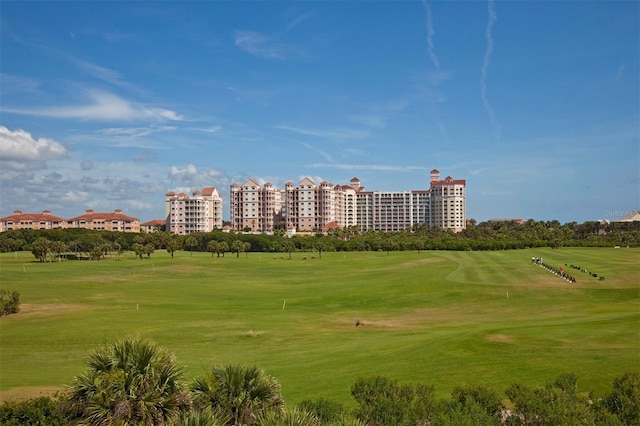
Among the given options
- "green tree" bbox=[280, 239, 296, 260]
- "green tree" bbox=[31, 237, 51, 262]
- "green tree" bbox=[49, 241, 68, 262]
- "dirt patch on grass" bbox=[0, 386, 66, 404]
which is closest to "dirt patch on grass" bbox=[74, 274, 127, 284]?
"green tree" bbox=[31, 237, 51, 262]

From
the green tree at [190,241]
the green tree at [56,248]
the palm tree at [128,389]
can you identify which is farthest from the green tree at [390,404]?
the green tree at [190,241]

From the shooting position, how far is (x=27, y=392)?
30859 mm

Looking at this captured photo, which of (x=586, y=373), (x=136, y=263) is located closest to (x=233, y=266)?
(x=136, y=263)

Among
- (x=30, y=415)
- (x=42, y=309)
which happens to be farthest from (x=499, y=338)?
(x=42, y=309)

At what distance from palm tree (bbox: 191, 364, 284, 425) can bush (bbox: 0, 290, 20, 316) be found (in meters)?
50.7

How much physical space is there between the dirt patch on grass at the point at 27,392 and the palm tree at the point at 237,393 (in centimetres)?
1411

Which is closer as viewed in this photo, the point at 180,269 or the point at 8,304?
the point at 8,304

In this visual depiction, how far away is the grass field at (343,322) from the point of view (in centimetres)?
3447

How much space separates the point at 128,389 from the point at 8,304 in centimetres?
5151

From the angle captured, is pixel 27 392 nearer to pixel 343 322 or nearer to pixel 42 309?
pixel 343 322

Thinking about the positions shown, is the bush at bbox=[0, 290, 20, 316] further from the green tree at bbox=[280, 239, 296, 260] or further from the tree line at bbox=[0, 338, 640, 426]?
the green tree at bbox=[280, 239, 296, 260]

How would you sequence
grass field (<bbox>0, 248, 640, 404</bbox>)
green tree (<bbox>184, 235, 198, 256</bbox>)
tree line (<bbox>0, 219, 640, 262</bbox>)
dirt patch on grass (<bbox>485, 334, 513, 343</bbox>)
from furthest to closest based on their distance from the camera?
green tree (<bbox>184, 235, 198, 256</bbox>), tree line (<bbox>0, 219, 640, 262</bbox>), dirt patch on grass (<bbox>485, 334, 513, 343</bbox>), grass field (<bbox>0, 248, 640, 404</bbox>)

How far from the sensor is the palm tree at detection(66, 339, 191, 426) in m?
17.9

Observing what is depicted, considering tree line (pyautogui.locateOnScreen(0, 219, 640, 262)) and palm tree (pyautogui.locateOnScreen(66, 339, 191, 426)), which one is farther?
tree line (pyautogui.locateOnScreen(0, 219, 640, 262))
